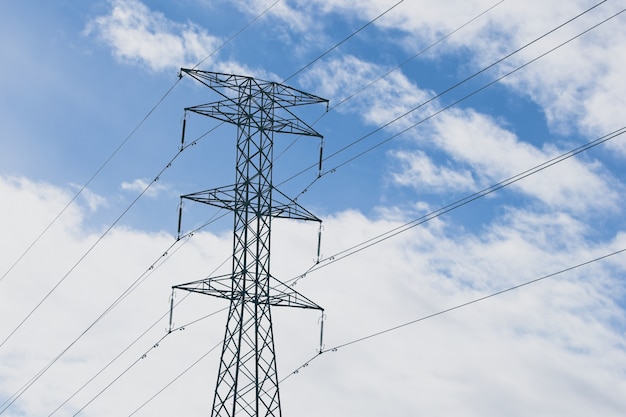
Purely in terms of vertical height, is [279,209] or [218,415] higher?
[279,209]

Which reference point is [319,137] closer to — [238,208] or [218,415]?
[238,208]

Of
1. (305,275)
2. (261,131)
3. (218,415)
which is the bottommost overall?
(218,415)

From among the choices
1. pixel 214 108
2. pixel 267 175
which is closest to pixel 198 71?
pixel 214 108

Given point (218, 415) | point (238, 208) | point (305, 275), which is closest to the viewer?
point (218, 415)

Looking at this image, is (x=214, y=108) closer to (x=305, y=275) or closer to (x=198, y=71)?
(x=198, y=71)

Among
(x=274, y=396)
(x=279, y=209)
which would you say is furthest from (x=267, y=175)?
(x=274, y=396)

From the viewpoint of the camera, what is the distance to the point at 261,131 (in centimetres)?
5153

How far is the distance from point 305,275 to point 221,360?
7.07 meters

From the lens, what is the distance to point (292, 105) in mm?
52438

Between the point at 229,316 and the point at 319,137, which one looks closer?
the point at 229,316

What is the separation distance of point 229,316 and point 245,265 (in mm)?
2142

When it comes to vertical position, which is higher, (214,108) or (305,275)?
(214,108)

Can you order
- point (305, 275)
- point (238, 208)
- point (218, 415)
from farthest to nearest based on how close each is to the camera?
1. point (305, 275)
2. point (238, 208)
3. point (218, 415)

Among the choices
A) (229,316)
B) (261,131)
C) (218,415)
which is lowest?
(218,415)
